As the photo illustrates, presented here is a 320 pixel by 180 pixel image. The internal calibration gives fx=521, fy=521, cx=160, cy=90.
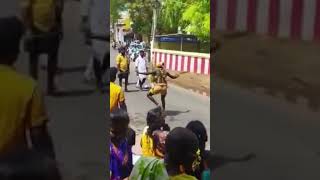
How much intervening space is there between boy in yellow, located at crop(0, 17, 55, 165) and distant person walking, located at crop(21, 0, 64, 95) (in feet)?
0.13

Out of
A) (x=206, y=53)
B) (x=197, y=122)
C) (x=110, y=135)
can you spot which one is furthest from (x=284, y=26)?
(x=110, y=135)

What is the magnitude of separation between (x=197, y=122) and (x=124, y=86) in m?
0.37

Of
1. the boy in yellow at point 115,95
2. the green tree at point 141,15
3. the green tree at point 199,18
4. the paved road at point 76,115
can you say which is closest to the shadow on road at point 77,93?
the paved road at point 76,115

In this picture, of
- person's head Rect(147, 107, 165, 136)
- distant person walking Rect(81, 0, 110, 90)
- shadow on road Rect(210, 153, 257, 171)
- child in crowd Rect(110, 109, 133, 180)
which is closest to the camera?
shadow on road Rect(210, 153, 257, 171)

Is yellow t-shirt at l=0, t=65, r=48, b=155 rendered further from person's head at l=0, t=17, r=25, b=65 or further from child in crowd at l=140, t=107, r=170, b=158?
child in crowd at l=140, t=107, r=170, b=158

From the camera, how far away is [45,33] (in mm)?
1915

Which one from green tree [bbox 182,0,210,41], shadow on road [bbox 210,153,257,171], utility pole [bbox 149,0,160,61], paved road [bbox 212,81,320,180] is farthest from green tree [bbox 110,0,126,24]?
shadow on road [bbox 210,153,257,171]

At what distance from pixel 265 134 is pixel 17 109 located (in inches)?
34.6

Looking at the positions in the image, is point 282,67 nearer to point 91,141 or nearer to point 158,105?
point 158,105

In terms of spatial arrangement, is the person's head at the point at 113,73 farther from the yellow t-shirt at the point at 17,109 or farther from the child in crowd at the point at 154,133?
the yellow t-shirt at the point at 17,109

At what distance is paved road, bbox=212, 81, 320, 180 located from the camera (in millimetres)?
1740

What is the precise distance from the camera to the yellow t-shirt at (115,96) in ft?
6.77

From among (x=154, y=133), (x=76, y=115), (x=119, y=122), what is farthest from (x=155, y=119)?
(x=76, y=115)

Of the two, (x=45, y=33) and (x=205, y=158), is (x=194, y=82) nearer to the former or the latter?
(x=205, y=158)
